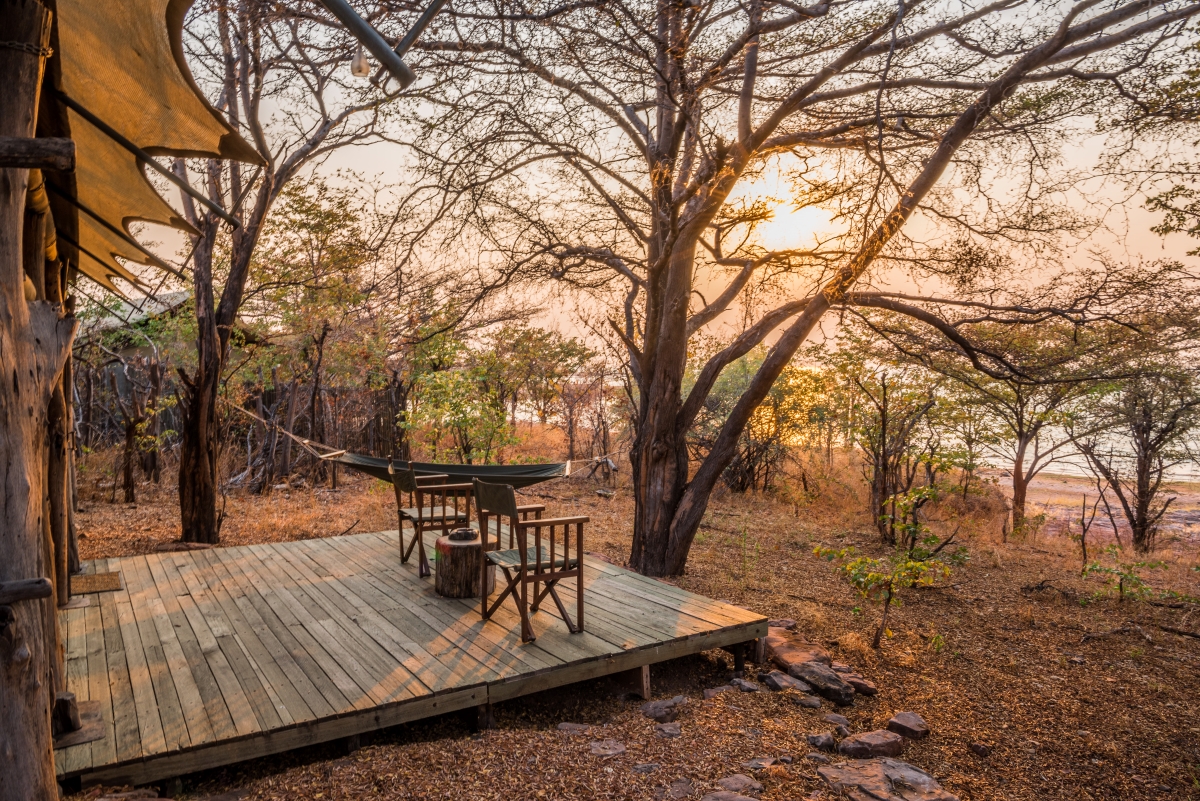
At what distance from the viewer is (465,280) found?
558 cm

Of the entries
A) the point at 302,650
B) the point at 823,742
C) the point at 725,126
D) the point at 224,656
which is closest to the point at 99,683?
the point at 224,656

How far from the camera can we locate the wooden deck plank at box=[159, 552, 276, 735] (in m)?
2.26

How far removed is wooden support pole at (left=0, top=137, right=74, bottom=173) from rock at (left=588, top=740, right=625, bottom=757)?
224cm

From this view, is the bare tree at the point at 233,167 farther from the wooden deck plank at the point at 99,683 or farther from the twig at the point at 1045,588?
the twig at the point at 1045,588

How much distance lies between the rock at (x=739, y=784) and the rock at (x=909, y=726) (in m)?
0.89

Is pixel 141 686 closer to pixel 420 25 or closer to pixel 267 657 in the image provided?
pixel 267 657

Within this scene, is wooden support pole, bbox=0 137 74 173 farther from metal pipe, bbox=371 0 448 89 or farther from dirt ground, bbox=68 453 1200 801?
dirt ground, bbox=68 453 1200 801

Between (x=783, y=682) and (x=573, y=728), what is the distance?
110 cm

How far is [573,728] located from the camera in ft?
8.55

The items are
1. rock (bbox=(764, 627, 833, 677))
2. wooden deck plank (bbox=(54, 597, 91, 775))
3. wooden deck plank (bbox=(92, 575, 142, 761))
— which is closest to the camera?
wooden deck plank (bbox=(54, 597, 91, 775))

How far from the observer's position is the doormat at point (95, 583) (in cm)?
363

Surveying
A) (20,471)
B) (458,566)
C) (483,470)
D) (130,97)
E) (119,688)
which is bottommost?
(119,688)

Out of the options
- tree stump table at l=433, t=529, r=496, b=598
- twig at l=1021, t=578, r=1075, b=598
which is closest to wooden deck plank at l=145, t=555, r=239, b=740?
tree stump table at l=433, t=529, r=496, b=598

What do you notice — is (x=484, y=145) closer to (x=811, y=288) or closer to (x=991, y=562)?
(x=811, y=288)
